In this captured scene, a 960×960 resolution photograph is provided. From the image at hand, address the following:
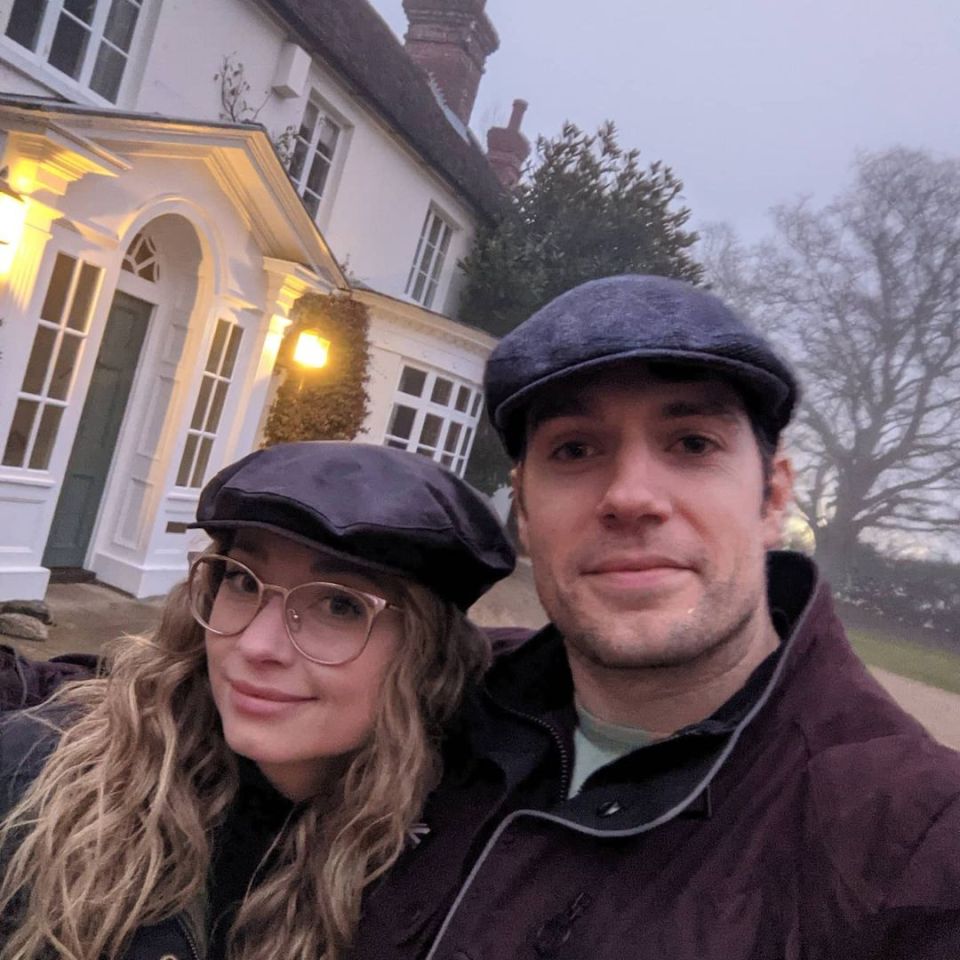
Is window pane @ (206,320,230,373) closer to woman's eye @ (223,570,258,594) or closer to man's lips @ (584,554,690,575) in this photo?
woman's eye @ (223,570,258,594)

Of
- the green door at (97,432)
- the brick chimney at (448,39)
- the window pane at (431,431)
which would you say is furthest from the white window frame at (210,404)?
the brick chimney at (448,39)

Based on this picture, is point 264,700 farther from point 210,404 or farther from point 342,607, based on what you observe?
point 210,404

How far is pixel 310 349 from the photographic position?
24.6 feet

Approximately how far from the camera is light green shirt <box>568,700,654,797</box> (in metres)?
1.31

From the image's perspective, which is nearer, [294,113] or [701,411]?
[701,411]

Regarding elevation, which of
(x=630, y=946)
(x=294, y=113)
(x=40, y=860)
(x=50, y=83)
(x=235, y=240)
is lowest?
(x=40, y=860)

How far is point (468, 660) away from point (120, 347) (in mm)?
5830

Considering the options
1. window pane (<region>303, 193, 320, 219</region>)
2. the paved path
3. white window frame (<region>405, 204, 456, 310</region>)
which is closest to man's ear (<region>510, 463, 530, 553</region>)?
the paved path

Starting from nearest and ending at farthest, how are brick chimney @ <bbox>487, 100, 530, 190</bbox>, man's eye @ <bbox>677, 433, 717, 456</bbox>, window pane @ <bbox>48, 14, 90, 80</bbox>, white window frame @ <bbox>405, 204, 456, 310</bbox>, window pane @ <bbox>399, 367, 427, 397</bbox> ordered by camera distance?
man's eye @ <bbox>677, 433, 717, 456</bbox>
window pane @ <bbox>48, 14, 90, 80</bbox>
window pane @ <bbox>399, 367, 427, 397</bbox>
white window frame @ <bbox>405, 204, 456, 310</bbox>
brick chimney @ <bbox>487, 100, 530, 190</bbox>

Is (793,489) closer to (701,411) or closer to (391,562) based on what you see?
(701,411)

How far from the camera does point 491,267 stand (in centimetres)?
1158

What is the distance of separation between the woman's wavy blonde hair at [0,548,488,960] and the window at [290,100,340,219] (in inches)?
280

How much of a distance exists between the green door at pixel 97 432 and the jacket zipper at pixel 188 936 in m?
5.60

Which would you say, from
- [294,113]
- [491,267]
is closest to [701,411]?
[294,113]
